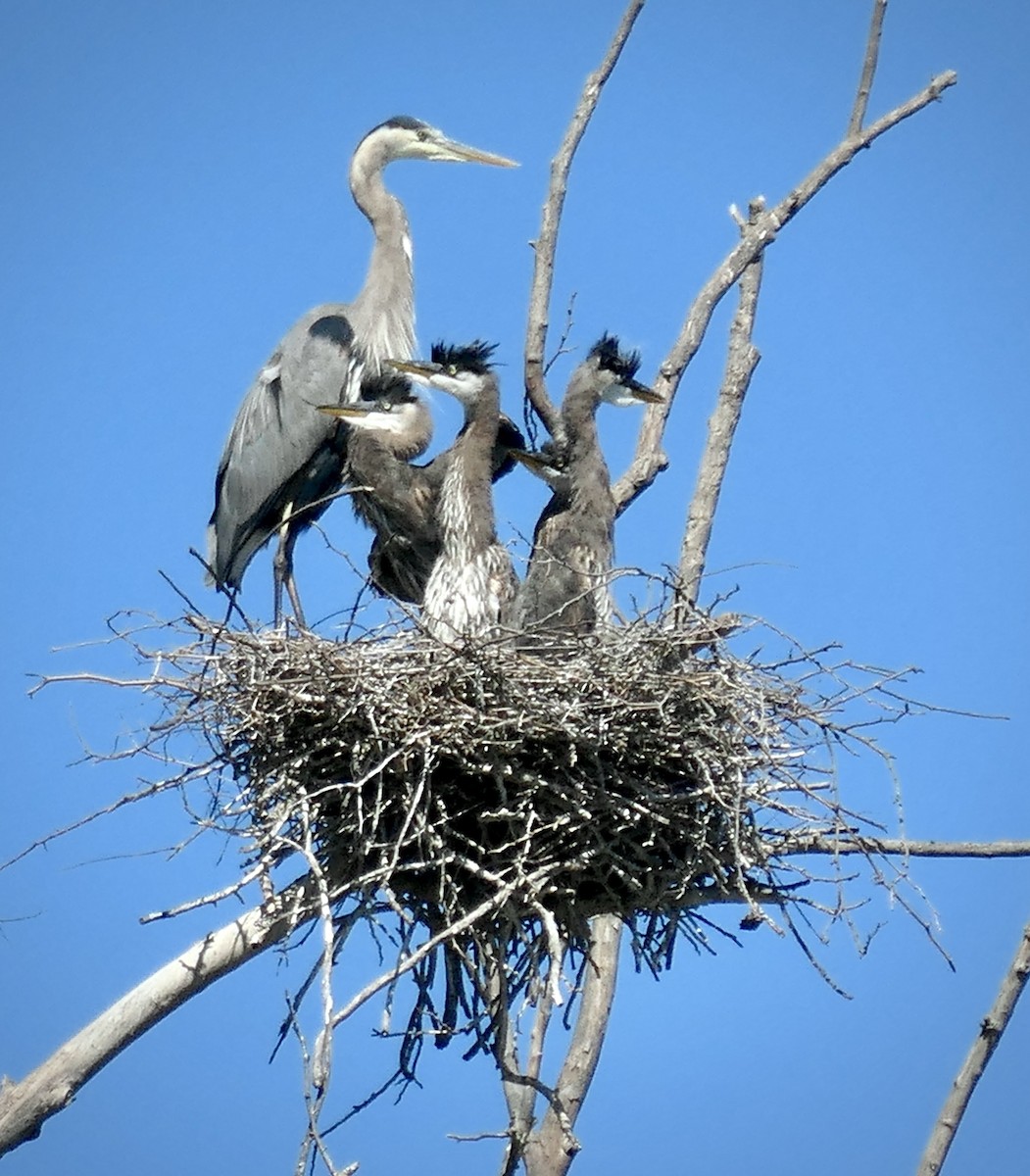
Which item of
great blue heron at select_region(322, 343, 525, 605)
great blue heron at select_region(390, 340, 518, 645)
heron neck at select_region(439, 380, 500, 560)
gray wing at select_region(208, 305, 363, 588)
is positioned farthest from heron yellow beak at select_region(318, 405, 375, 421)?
gray wing at select_region(208, 305, 363, 588)

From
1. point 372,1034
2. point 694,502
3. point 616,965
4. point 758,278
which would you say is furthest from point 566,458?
point 372,1034

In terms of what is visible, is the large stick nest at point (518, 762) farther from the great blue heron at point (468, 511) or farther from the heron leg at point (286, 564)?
the heron leg at point (286, 564)

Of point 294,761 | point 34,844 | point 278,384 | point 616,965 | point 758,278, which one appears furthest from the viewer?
point 278,384

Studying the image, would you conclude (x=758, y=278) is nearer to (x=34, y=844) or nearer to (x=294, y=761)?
(x=294, y=761)

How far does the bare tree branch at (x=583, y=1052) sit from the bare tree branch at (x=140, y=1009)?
86cm

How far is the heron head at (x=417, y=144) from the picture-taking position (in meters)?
7.45

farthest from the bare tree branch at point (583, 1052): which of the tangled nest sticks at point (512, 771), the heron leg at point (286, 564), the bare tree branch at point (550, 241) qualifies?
the heron leg at point (286, 564)

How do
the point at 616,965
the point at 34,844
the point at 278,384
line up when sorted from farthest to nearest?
the point at 278,384 < the point at 616,965 < the point at 34,844

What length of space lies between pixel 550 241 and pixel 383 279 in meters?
1.98

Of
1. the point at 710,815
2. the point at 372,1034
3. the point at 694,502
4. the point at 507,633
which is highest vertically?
the point at 694,502

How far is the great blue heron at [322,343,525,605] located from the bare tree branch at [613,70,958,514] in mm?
428

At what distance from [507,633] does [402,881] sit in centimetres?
65

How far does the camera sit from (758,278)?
5848mm

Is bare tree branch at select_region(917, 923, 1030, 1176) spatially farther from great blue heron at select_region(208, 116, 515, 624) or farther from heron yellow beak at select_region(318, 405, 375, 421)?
great blue heron at select_region(208, 116, 515, 624)
